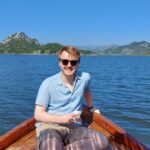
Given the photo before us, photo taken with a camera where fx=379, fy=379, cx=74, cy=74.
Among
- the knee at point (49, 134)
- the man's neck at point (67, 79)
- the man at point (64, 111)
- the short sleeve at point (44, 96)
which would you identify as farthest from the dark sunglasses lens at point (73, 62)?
the knee at point (49, 134)

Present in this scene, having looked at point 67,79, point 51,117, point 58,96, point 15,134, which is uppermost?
point 67,79

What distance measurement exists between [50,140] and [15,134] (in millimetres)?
1843

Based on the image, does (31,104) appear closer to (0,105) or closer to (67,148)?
(0,105)

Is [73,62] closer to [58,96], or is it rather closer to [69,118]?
[58,96]

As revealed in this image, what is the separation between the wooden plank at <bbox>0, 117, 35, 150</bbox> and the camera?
20.3 feet

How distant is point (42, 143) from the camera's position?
476 centimetres

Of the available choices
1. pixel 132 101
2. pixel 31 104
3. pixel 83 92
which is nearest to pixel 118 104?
pixel 132 101

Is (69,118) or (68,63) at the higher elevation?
(68,63)

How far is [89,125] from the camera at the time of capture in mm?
6918

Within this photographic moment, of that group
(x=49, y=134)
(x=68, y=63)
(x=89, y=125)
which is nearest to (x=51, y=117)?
(x=49, y=134)

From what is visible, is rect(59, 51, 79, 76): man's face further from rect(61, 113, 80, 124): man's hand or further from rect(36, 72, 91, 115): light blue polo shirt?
rect(61, 113, 80, 124): man's hand

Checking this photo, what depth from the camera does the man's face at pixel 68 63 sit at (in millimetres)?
5102

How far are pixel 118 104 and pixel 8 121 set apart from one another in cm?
662

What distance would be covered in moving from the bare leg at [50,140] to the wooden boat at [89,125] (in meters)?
1.11
